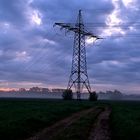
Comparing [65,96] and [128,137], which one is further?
[65,96]

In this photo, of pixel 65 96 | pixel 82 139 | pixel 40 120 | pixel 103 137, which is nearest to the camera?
pixel 82 139

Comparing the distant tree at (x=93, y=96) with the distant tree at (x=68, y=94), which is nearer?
the distant tree at (x=68, y=94)

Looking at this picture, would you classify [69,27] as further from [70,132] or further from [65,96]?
[70,132]

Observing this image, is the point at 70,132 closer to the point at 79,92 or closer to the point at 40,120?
the point at 40,120

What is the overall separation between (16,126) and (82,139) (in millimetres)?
6815

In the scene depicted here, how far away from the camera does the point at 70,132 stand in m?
31.6

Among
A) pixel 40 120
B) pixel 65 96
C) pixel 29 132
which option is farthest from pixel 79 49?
pixel 29 132

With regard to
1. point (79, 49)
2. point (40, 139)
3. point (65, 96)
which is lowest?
point (40, 139)

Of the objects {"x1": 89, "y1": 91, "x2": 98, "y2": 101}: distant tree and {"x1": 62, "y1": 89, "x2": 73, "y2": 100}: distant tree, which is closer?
{"x1": 62, "y1": 89, "x2": 73, "y2": 100}: distant tree

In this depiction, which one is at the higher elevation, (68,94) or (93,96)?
(68,94)

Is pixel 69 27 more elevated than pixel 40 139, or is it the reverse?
pixel 69 27

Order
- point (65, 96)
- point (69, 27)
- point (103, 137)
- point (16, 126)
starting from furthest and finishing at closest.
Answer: point (65, 96) < point (69, 27) < point (16, 126) < point (103, 137)

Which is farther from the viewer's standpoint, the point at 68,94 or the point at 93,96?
the point at 93,96

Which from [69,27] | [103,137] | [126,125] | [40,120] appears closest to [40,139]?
[103,137]
